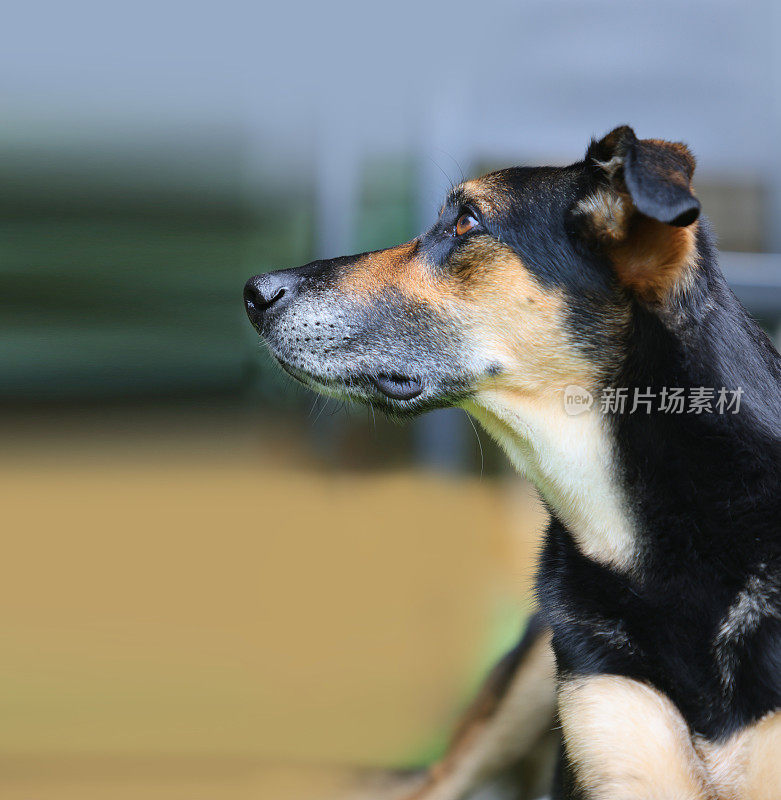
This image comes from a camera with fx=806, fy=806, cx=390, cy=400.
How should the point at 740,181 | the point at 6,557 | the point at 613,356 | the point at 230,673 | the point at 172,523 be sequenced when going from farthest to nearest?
the point at 740,181
the point at 172,523
the point at 6,557
the point at 230,673
the point at 613,356

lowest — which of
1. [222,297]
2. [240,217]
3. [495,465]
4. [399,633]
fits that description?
[495,465]

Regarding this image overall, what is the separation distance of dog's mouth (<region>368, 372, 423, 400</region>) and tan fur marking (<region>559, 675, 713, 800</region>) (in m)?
0.72

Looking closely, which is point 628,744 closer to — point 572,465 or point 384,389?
point 572,465

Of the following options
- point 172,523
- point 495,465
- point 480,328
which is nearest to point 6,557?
point 172,523

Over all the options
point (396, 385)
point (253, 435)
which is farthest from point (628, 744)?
point (253, 435)

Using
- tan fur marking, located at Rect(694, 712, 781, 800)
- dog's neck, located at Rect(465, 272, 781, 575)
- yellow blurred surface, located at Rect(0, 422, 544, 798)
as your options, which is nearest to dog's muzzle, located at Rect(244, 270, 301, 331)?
dog's neck, located at Rect(465, 272, 781, 575)

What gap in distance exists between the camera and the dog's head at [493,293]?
1.68m

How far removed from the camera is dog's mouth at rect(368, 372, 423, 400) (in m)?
1.88

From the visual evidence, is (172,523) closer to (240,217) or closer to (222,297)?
(222,297)

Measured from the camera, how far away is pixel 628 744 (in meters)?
1.54

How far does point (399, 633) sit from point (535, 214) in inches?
79.3

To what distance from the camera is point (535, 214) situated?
1.81 m

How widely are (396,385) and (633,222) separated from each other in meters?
0.63

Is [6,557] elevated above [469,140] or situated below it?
below
